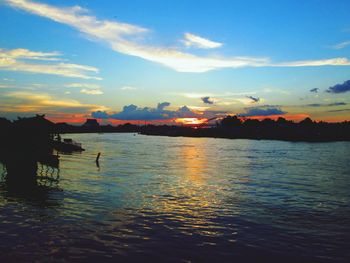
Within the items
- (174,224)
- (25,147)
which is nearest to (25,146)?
(25,147)

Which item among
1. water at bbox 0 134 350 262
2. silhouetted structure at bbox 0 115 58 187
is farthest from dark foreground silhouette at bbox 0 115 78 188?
water at bbox 0 134 350 262

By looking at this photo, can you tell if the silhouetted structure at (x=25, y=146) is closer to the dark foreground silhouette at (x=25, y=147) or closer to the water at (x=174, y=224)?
the dark foreground silhouette at (x=25, y=147)

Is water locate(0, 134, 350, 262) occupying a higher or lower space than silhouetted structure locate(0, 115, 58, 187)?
lower

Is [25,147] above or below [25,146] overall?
below

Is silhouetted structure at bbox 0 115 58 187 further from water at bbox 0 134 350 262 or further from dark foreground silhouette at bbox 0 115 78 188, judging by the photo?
water at bbox 0 134 350 262

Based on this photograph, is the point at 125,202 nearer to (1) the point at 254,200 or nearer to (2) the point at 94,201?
(2) the point at 94,201

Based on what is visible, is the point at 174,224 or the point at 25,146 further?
the point at 25,146

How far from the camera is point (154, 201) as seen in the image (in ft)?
95.2

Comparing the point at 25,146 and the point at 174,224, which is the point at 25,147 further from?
the point at 174,224

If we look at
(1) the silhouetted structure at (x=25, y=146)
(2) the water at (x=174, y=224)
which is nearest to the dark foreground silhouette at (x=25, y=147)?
(1) the silhouetted structure at (x=25, y=146)

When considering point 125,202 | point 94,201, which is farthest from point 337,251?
point 94,201

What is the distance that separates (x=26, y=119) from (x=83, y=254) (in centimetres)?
2752

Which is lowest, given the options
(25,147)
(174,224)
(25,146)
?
(174,224)

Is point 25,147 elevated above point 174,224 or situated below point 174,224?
above
